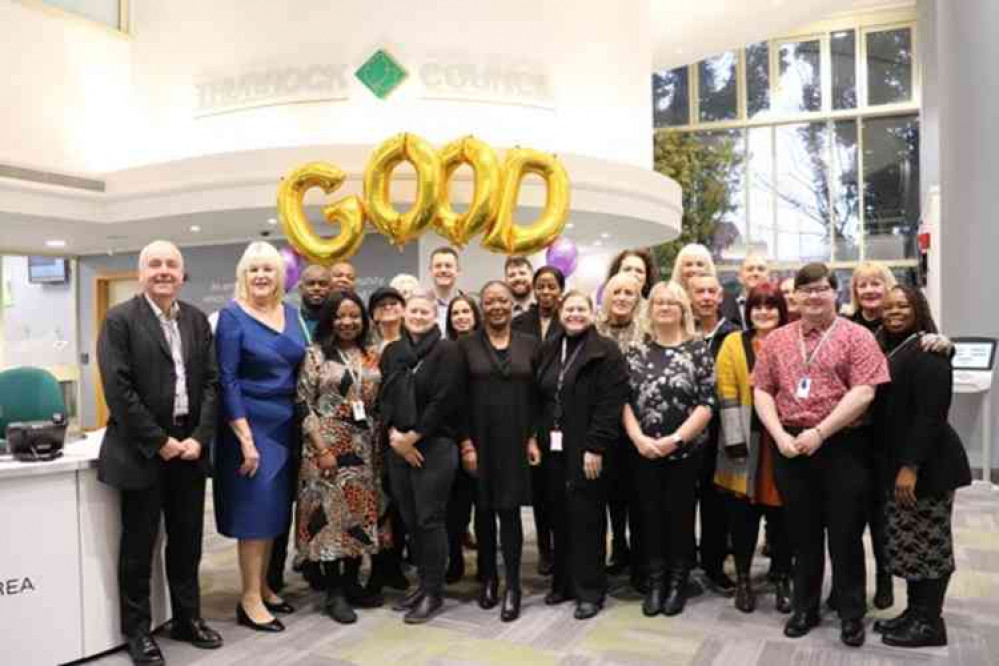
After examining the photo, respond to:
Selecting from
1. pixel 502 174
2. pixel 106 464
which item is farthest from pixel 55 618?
pixel 502 174

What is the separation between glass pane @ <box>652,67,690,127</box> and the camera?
17047 mm

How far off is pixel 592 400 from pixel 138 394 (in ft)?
5.94

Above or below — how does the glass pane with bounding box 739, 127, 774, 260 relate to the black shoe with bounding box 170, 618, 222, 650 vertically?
above

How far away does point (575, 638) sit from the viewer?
337 centimetres

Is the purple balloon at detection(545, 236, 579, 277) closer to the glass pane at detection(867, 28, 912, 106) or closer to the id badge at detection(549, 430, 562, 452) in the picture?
the id badge at detection(549, 430, 562, 452)

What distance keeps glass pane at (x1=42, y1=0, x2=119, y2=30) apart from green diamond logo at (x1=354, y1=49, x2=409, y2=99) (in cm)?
355

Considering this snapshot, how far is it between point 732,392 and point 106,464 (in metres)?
2.54

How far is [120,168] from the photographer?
Result: 31.4ft

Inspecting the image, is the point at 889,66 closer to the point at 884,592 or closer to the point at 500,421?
the point at 884,592

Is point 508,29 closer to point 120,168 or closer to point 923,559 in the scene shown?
point 120,168

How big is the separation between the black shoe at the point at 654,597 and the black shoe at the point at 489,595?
67cm

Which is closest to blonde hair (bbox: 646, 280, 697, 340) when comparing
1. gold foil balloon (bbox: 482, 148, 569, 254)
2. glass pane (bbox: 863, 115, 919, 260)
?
gold foil balloon (bbox: 482, 148, 569, 254)

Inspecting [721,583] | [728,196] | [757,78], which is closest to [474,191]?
[721,583]

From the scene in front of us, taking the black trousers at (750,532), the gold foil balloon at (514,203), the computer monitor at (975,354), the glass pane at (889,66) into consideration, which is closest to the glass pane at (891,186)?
the glass pane at (889,66)
